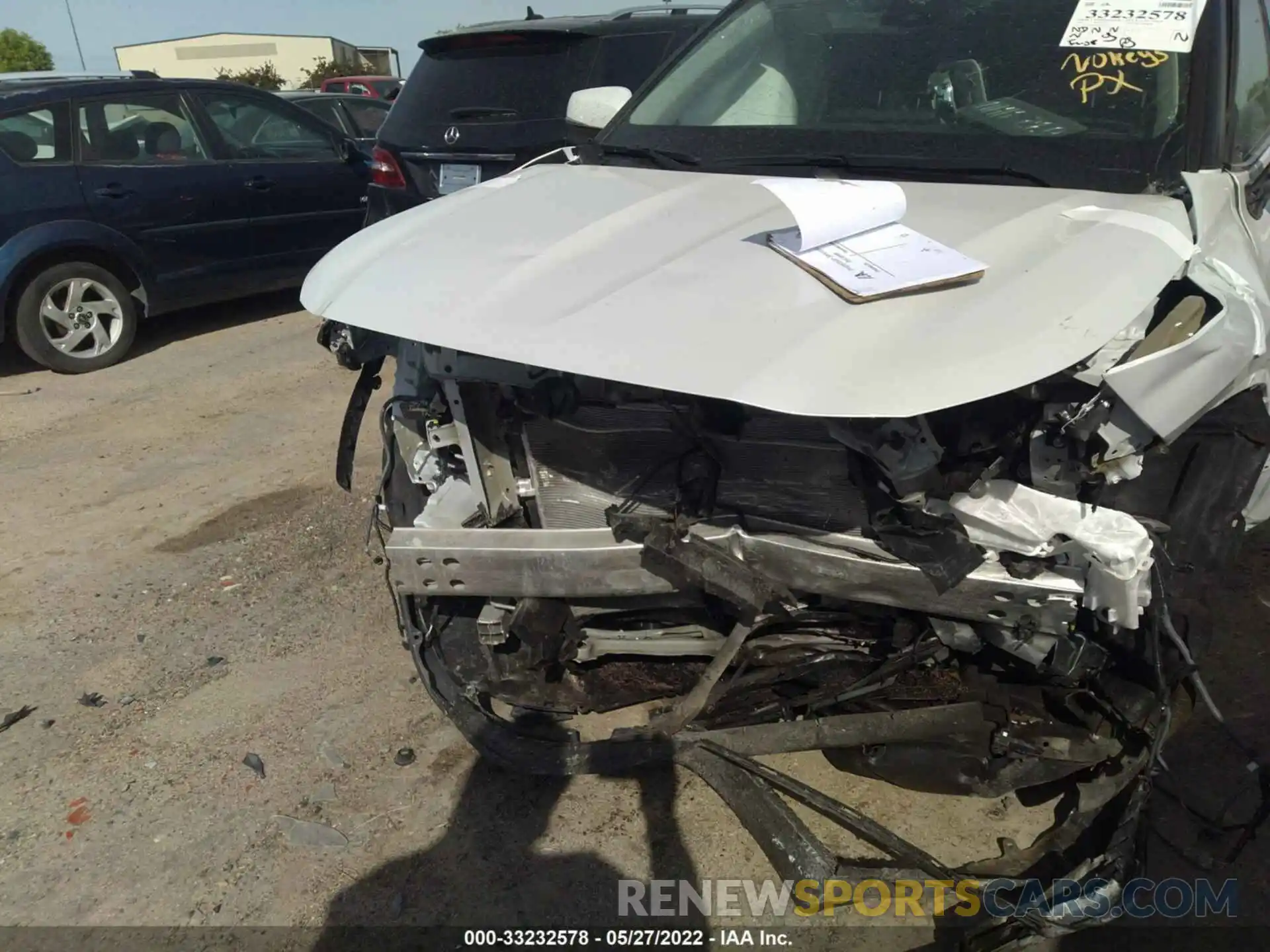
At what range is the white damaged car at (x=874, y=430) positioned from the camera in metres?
1.75

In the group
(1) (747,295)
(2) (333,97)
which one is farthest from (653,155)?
(2) (333,97)

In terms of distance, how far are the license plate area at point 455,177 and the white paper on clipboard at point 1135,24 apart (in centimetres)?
302

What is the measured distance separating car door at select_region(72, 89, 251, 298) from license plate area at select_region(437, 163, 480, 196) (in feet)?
7.55

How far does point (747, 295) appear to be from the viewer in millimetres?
1810

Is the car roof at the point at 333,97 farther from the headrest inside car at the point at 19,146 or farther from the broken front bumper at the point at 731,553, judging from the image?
the broken front bumper at the point at 731,553

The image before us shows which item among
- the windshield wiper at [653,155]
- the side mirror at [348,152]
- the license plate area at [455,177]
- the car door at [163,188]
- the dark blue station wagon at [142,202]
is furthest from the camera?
the side mirror at [348,152]

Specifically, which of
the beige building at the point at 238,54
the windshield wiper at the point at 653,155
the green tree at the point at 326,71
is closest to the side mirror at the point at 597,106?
the windshield wiper at the point at 653,155

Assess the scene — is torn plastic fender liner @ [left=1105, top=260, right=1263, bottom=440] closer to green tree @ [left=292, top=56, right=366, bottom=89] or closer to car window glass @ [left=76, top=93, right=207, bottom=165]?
car window glass @ [left=76, top=93, right=207, bottom=165]

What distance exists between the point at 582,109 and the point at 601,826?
2456 millimetres

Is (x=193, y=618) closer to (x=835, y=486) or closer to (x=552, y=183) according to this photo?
(x=552, y=183)

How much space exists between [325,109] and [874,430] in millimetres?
8699

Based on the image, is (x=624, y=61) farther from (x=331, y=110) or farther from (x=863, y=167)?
(x=331, y=110)

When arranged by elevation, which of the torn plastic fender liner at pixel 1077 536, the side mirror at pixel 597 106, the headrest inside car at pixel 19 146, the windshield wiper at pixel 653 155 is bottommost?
the torn plastic fender liner at pixel 1077 536

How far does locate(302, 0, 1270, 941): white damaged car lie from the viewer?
5.73ft
